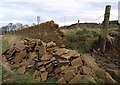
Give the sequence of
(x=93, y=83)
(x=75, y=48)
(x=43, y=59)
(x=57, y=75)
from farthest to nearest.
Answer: (x=75, y=48), (x=43, y=59), (x=57, y=75), (x=93, y=83)

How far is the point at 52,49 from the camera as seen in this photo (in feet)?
34.7

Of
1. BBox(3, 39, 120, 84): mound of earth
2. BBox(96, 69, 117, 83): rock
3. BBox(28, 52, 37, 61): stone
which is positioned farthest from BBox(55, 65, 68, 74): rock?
BBox(28, 52, 37, 61): stone

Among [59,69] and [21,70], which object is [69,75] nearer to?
[59,69]

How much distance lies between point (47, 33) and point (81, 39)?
4.19 ft

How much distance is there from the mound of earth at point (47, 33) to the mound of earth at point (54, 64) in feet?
2.28

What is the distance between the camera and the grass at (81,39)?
11.2 metres

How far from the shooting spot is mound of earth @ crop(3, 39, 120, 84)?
9070 mm

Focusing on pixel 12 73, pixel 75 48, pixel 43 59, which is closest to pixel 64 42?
pixel 75 48

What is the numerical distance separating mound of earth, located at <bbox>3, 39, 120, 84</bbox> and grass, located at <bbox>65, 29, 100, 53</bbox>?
820mm

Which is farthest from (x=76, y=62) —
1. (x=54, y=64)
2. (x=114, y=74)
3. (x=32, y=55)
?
(x=32, y=55)

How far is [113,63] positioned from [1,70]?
3.46 meters

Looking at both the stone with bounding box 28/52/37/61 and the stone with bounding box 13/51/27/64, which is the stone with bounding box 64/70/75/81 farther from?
the stone with bounding box 13/51/27/64

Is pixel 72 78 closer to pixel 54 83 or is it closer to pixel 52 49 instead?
pixel 54 83

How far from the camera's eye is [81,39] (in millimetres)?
11742
